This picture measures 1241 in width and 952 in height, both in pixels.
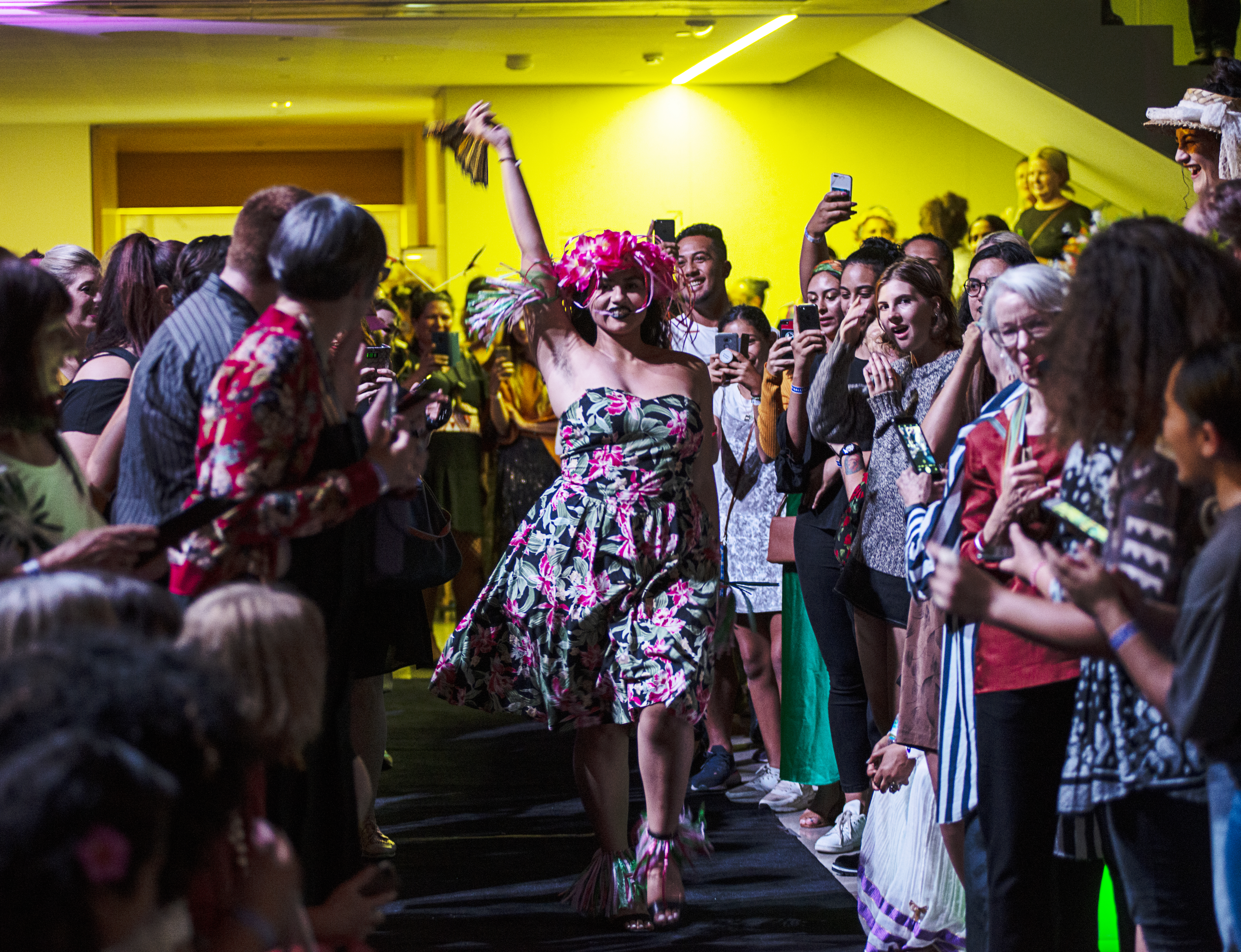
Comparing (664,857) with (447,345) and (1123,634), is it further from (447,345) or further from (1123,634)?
(447,345)

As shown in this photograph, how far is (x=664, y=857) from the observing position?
115 inches

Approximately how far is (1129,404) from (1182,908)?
2.11 ft

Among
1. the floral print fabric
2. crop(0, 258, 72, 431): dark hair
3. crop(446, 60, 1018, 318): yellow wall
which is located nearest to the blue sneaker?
the floral print fabric

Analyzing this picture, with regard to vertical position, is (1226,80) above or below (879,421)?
above

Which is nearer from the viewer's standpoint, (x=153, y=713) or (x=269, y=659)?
(x=153, y=713)

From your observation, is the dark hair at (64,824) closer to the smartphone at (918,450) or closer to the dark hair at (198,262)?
the smartphone at (918,450)

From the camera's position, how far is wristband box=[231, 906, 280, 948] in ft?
4.30

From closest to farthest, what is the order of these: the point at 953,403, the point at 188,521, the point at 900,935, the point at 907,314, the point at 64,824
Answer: the point at 64,824 → the point at 188,521 → the point at 900,935 → the point at 953,403 → the point at 907,314

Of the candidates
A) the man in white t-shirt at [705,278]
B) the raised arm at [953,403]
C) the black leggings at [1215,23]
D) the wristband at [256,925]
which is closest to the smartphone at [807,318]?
the raised arm at [953,403]

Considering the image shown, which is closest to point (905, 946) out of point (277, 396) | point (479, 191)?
point (277, 396)

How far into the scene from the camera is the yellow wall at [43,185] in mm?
8969

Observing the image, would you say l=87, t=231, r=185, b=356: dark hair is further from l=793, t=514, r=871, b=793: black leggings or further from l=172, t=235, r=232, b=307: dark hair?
l=793, t=514, r=871, b=793: black leggings

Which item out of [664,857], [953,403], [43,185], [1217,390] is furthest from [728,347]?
[43,185]

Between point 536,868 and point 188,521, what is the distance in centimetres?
184
